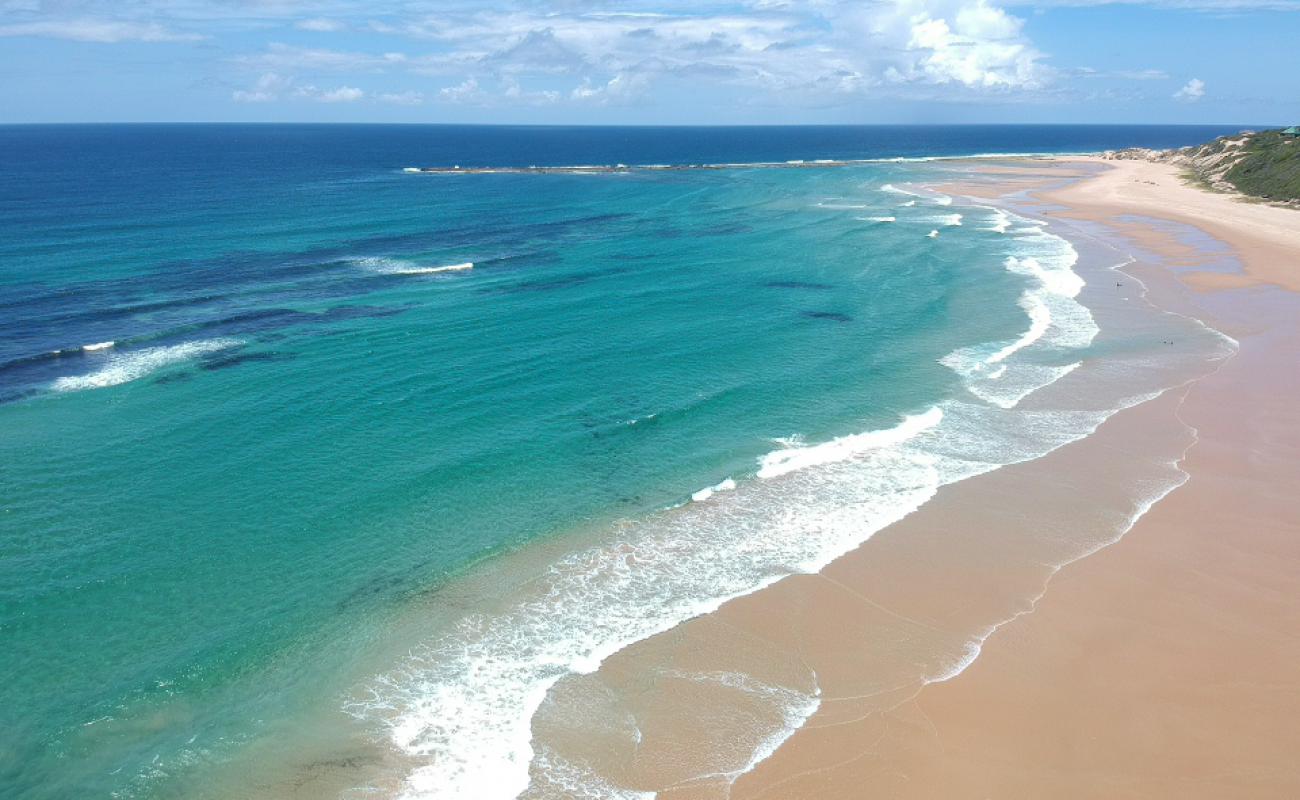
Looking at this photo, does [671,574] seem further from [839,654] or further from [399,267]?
[399,267]

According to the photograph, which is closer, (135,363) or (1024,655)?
(1024,655)

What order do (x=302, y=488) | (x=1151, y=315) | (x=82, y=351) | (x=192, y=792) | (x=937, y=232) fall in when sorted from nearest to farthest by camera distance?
1. (x=192, y=792)
2. (x=302, y=488)
3. (x=82, y=351)
4. (x=1151, y=315)
5. (x=937, y=232)

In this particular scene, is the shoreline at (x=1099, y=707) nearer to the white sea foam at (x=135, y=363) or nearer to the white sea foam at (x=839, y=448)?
the white sea foam at (x=839, y=448)

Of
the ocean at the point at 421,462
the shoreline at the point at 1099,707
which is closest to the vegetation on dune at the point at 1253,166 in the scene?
the ocean at the point at 421,462

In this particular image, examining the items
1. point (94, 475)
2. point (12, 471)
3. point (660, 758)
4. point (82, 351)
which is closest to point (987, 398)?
point (660, 758)

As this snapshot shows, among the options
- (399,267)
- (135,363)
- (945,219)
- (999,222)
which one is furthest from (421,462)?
(999,222)

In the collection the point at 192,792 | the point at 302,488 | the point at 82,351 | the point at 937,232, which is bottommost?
the point at 192,792

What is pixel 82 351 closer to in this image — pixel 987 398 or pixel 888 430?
pixel 888 430
